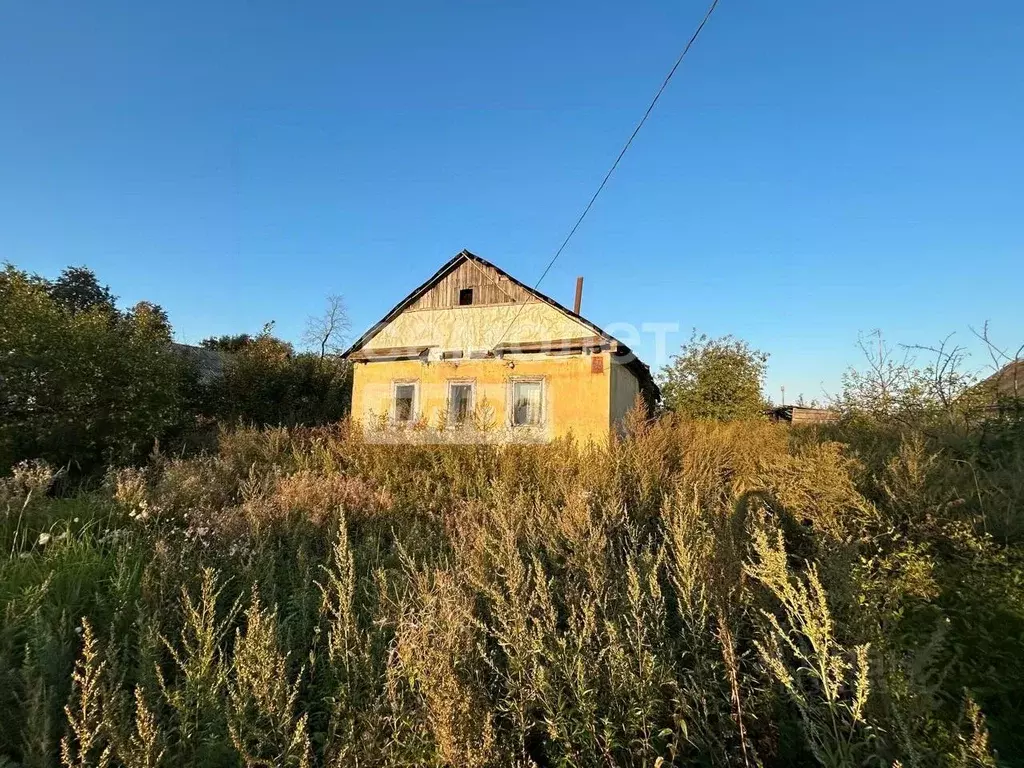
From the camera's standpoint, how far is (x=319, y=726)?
228 cm

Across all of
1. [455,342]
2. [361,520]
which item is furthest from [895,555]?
[455,342]

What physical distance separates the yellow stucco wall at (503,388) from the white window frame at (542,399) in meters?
0.05

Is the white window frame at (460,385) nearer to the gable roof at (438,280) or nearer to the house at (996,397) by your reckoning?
the gable roof at (438,280)

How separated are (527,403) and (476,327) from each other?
2.33m

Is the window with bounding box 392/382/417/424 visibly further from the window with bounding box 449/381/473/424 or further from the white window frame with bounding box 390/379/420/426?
the window with bounding box 449/381/473/424

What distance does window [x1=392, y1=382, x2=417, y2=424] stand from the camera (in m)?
11.6

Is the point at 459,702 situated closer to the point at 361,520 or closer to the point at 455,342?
the point at 361,520

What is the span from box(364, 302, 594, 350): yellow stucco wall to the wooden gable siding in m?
0.17

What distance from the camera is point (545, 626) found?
7.75 feet

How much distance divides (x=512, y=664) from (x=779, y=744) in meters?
1.15

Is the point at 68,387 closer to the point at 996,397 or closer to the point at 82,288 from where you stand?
the point at 996,397

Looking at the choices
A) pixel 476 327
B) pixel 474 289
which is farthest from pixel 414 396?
pixel 474 289

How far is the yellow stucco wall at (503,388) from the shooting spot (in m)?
10.1

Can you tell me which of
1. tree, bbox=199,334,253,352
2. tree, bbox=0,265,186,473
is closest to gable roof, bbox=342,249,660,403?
tree, bbox=0,265,186,473
